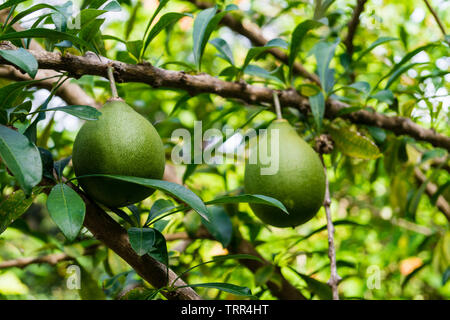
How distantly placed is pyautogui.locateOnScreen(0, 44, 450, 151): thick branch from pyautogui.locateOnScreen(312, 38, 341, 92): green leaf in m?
0.05

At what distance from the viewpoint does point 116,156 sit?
0.65 m

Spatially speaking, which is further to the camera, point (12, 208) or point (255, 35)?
point (255, 35)

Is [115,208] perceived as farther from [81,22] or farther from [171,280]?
[81,22]

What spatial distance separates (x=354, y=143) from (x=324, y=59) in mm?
218

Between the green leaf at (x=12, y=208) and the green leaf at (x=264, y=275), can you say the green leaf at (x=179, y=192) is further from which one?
the green leaf at (x=264, y=275)

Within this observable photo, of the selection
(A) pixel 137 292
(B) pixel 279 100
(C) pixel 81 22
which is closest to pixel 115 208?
(A) pixel 137 292

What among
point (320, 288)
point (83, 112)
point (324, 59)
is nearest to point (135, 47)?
point (83, 112)

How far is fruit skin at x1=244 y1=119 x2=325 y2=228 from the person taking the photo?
83 centimetres

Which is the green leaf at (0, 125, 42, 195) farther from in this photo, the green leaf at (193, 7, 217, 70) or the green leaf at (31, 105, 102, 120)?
the green leaf at (193, 7, 217, 70)

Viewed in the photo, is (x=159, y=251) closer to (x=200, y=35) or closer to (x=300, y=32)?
(x=200, y=35)

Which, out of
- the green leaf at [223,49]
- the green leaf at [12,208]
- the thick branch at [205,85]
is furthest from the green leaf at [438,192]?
the green leaf at [12,208]

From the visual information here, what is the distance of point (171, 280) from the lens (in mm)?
694
